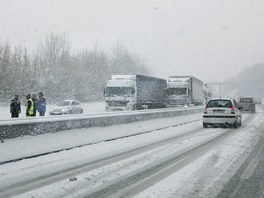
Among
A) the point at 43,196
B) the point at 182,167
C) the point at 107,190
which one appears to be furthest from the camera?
the point at 182,167

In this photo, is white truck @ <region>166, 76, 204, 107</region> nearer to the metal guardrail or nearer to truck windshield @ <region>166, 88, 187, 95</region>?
truck windshield @ <region>166, 88, 187, 95</region>

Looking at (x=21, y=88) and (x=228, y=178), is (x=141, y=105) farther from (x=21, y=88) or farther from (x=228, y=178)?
(x=228, y=178)

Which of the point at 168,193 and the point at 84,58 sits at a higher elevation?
the point at 84,58

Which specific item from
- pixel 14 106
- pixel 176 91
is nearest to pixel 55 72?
pixel 176 91

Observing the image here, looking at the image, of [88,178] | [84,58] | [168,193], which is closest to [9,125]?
[88,178]

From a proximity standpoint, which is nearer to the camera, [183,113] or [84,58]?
[183,113]

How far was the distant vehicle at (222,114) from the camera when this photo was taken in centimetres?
1989

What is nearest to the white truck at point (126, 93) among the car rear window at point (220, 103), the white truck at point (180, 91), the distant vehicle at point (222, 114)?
the white truck at point (180, 91)

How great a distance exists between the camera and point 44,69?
2298 inches

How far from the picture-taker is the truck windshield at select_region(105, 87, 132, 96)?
31844 mm

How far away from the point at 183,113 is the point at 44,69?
1445 inches

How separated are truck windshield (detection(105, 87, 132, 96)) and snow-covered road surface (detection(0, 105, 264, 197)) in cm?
1919

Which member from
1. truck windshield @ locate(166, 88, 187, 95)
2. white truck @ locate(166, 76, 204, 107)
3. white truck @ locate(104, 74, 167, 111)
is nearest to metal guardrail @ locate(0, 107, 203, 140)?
white truck @ locate(104, 74, 167, 111)

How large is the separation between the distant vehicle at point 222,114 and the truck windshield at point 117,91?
40.4ft
